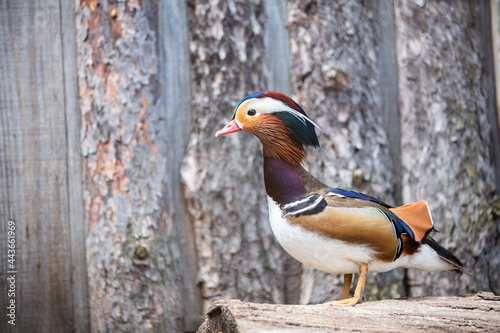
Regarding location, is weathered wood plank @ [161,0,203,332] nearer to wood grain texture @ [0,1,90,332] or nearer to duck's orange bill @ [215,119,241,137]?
wood grain texture @ [0,1,90,332]

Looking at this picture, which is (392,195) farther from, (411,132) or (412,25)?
(412,25)

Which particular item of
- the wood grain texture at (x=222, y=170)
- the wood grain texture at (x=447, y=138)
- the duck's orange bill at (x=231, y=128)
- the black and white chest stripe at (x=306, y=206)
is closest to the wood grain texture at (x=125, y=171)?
the wood grain texture at (x=222, y=170)

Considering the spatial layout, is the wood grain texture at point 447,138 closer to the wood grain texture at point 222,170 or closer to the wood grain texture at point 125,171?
the wood grain texture at point 222,170

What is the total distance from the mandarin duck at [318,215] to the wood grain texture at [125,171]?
0.49 metres

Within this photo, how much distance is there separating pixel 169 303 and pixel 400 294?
31.9 inches

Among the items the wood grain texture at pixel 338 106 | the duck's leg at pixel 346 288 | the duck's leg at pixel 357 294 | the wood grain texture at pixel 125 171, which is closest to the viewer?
the duck's leg at pixel 357 294

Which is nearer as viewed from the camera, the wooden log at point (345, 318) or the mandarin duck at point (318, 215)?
the wooden log at point (345, 318)

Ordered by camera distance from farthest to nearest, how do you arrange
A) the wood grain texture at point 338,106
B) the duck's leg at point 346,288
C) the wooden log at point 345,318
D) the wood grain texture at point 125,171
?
the wood grain texture at point 338,106 → the wood grain texture at point 125,171 → the duck's leg at point 346,288 → the wooden log at point 345,318

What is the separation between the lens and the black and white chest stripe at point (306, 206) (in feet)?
A: 4.08

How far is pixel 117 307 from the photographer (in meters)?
1.66

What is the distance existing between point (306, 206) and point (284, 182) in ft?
0.28

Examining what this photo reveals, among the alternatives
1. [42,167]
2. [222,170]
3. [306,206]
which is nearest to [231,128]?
[306,206]

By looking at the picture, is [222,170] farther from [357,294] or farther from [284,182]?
[357,294]

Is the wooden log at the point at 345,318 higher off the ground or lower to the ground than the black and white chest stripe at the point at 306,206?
lower
